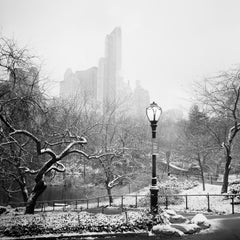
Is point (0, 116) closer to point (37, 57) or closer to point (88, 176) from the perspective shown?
point (37, 57)

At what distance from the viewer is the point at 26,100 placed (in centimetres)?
1251

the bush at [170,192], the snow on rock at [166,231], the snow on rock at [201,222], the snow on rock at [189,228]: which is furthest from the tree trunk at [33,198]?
the snow on rock at [201,222]

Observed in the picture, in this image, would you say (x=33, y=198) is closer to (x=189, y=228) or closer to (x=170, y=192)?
(x=189, y=228)

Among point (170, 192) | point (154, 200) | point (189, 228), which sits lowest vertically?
point (170, 192)

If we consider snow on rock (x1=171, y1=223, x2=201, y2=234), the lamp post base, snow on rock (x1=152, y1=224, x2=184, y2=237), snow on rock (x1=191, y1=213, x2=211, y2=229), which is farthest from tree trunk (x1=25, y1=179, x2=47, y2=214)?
snow on rock (x1=191, y1=213, x2=211, y2=229)

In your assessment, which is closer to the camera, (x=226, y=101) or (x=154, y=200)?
(x=154, y=200)

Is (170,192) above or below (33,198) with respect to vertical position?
below

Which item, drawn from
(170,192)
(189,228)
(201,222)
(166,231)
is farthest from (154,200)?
(170,192)

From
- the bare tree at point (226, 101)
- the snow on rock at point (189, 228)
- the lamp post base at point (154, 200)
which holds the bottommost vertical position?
the snow on rock at point (189, 228)

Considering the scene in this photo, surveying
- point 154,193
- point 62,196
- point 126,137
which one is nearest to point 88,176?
point 62,196

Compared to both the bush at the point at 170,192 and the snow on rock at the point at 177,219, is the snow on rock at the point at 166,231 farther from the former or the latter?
the bush at the point at 170,192

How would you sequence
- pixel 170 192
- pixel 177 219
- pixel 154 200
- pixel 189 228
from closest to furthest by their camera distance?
pixel 189 228
pixel 154 200
pixel 177 219
pixel 170 192

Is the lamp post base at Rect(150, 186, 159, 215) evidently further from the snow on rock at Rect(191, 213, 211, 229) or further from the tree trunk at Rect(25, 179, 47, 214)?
the tree trunk at Rect(25, 179, 47, 214)

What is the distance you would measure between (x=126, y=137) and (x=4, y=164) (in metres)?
12.5
